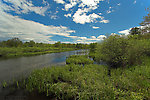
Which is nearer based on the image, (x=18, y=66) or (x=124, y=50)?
(x=124, y=50)

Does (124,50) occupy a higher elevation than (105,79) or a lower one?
higher

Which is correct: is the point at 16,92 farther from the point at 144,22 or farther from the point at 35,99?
the point at 144,22

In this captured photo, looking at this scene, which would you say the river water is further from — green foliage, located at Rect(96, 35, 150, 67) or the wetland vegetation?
green foliage, located at Rect(96, 35, 150, 67)

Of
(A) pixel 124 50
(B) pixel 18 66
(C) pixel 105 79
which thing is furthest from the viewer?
(B) pixel 18 66

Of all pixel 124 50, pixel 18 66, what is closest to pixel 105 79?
pixel 124 50

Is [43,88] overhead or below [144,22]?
below

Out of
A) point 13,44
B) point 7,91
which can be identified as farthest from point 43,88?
point 13,44

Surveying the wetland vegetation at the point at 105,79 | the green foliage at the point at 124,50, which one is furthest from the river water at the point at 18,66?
the green foliage at the point at 124,50

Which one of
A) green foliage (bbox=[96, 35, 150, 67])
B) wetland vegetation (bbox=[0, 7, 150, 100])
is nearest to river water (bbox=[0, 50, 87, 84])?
wetland vegetation (bbox=[0, 7, 150, 100])

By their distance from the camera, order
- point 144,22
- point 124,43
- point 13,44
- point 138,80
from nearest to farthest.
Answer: point 138,80 < point 124,43 < point 144,22 < point 13,44

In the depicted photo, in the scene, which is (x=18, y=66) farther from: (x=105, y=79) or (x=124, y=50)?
(x=124, y=50)

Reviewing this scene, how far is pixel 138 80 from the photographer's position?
575cm

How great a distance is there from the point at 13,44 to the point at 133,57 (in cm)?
7997

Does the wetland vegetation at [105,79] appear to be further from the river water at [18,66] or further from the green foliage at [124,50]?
the river water at [18,66]
